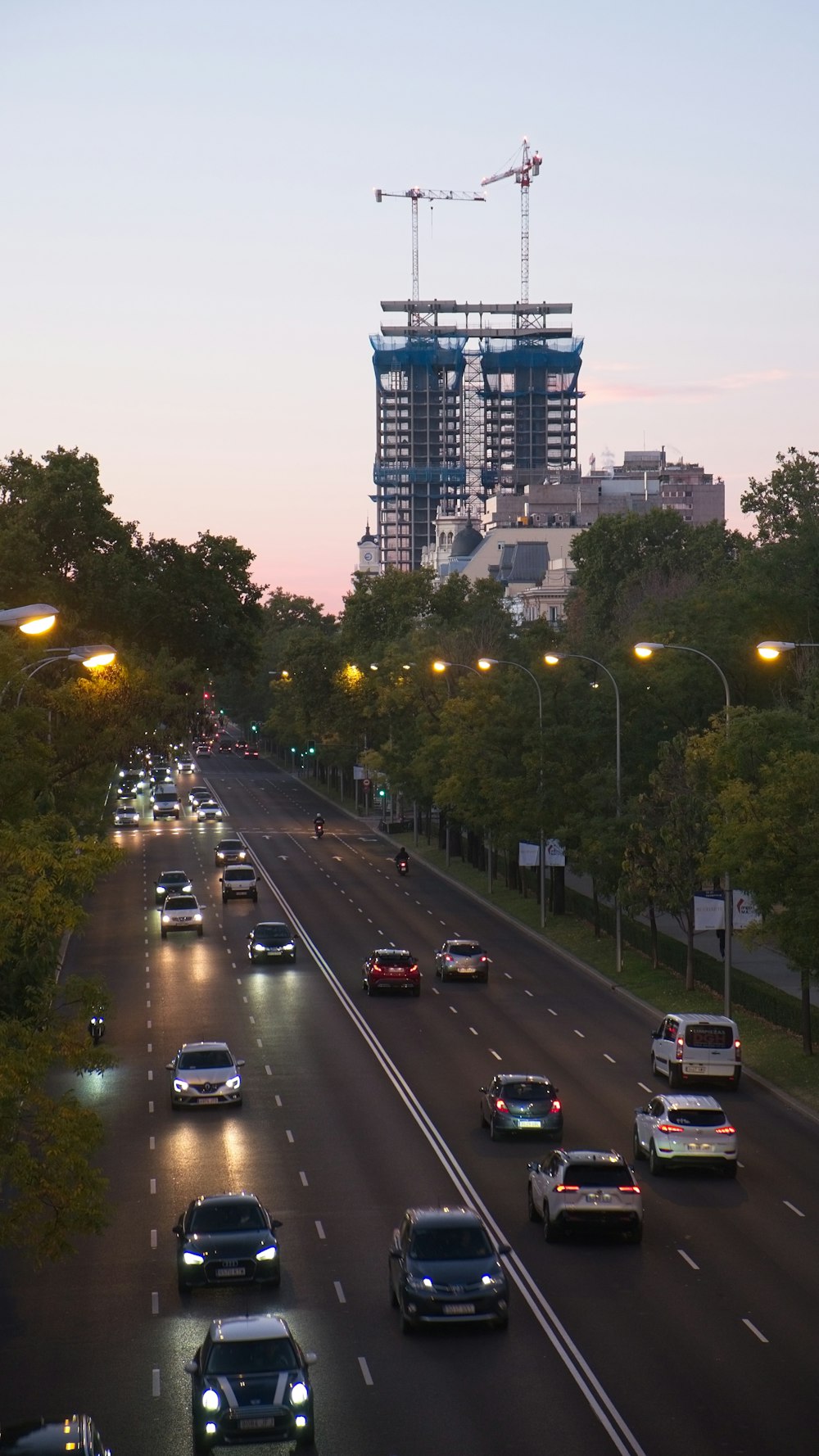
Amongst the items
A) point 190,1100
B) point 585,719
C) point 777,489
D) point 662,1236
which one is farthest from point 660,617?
point 662,1236

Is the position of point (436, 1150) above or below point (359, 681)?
below

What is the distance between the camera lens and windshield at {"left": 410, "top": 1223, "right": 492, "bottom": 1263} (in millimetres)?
24359

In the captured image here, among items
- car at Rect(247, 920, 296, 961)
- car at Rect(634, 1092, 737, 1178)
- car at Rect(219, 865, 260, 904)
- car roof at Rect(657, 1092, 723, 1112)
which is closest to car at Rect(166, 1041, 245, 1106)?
car at Rect(634, 1092, 737, 1178)

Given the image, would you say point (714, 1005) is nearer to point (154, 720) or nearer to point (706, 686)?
point (154, 720)

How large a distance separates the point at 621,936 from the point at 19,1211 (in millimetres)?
44348

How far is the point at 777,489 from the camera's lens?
106m

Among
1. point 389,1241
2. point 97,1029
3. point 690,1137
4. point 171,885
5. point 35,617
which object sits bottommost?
point 389,1241

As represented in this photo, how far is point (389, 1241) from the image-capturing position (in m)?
28.9

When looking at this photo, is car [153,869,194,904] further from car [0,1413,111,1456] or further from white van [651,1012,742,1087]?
car [0,1413,111,1456]

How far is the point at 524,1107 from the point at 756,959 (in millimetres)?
27959

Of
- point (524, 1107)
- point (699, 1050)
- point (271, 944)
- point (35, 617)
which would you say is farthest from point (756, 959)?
point (35, 617)

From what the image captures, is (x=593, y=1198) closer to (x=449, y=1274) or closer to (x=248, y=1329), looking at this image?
(x=449, y=1274)

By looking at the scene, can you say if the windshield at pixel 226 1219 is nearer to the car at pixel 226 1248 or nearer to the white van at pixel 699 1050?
the car at pixel 226 1248

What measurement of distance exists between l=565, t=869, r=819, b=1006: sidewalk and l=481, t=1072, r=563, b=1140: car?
1568cm
